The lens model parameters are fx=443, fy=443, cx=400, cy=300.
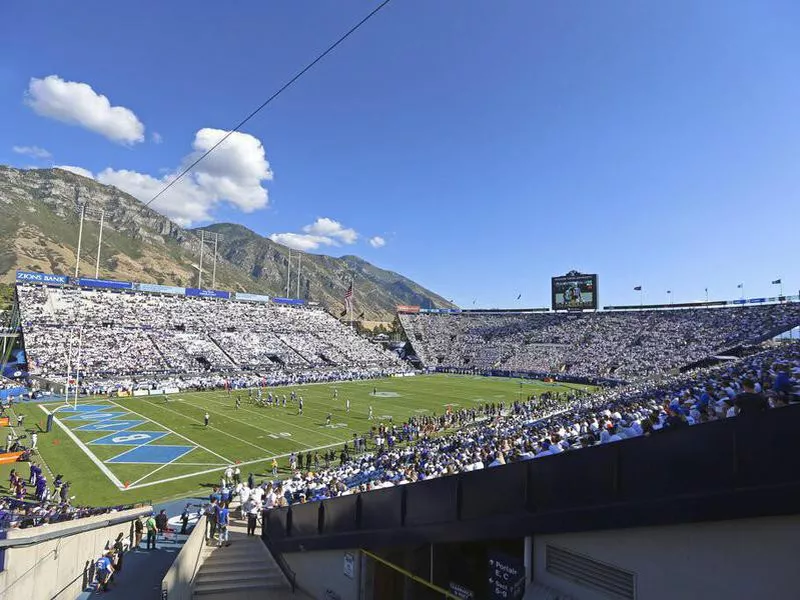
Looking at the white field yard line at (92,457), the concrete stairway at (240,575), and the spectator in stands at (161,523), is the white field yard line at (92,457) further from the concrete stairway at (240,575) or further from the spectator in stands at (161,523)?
the concrete stairway at (240,575)

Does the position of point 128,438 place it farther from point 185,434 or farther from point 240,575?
point 240,575

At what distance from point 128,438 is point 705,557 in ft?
99.5

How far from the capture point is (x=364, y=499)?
7.58 metres

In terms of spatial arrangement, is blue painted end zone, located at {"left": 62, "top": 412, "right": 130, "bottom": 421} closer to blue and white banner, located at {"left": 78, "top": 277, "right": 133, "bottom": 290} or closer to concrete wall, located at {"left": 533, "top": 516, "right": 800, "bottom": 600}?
blue and white banner, located at {"left": 78, "top": 277, "right": 133, "bottom": 290}

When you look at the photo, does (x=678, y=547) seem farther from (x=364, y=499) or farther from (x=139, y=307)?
(x=139, y=307)

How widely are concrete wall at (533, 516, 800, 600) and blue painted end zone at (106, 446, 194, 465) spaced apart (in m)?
23.7

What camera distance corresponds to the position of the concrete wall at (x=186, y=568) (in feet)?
25.2

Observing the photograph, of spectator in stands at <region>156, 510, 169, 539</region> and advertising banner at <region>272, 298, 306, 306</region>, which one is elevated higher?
advertising banner at <region>272, 298, 306, 306</region>

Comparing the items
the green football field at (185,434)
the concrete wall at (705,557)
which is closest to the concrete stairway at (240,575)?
the concrete wall at (705,557)

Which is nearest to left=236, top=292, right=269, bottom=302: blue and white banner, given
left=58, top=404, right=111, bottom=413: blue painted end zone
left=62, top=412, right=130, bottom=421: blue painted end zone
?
left=58, top=404, right=111, bottom=413: blue painted end zone

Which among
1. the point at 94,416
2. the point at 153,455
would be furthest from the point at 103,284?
the point at 153,455

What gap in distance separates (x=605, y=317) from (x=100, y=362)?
76.6 metres

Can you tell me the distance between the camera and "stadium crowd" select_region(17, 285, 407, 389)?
152ft

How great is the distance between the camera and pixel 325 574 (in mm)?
8727
